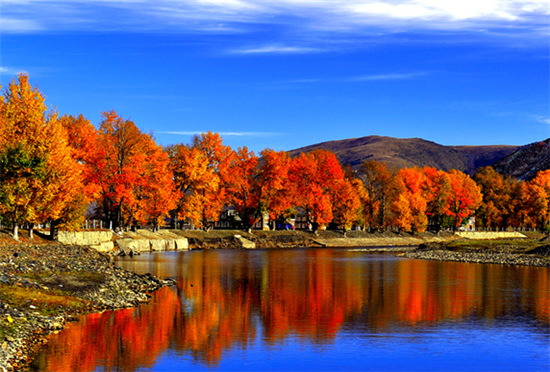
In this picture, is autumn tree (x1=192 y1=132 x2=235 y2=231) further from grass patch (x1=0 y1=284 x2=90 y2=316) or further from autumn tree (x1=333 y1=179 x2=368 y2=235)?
grass patch (x1=0 y1=284 x2=90 y2=316)

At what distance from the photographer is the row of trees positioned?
50.4 metres

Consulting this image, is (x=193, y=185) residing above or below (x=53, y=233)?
above

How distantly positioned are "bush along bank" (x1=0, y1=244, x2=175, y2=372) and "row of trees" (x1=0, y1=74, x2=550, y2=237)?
804 centimetres

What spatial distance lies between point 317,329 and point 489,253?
67.0 meters

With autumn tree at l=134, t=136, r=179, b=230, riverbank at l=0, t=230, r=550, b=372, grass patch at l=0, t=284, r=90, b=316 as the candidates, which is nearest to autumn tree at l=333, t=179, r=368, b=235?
autumn tree at l=134, t=136, r=179, b=230

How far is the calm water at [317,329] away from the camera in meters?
20.4

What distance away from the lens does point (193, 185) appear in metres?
94.7

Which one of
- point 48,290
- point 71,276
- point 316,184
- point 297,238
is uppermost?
point 316,184

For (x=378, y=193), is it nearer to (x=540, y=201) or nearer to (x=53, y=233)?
(x=540, y=201)

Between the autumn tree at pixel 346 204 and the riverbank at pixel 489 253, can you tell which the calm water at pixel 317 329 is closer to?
the riverbank at pixel 489 253

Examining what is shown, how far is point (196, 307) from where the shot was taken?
3247 cm

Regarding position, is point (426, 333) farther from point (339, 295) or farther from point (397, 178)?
point (397, 178)

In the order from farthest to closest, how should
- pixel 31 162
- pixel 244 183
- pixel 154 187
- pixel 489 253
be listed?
pixel 244 183 < pixel 489 253 < pixel 154 187 < pixel 31 162

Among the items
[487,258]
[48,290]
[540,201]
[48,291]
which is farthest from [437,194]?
[48,291]
